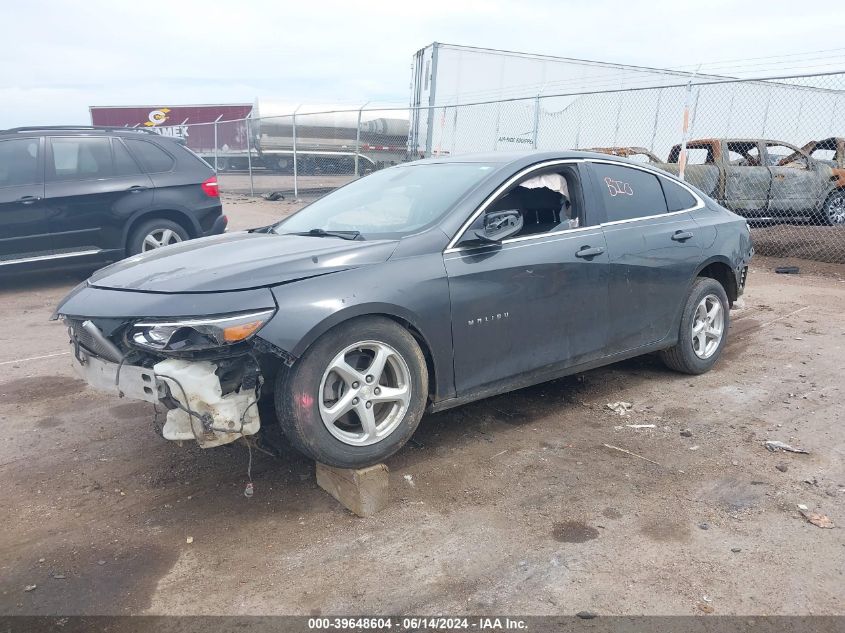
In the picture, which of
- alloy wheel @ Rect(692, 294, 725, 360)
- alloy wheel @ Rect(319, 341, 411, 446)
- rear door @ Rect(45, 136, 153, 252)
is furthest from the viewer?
rear door @ Rect(45, 136, 153, 252)

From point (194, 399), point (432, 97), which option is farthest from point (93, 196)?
point (432, 97)

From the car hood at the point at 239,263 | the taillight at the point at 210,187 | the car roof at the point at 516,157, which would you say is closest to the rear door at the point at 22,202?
the taillight at the point at 210,187

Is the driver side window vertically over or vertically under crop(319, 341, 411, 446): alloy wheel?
over

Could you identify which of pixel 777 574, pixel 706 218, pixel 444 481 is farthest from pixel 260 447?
pixel 706 218

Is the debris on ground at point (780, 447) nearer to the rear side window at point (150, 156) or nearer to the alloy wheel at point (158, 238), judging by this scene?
the alloy wheel at point (158, 238)

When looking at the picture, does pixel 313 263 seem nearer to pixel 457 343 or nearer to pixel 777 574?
pixel 457 343

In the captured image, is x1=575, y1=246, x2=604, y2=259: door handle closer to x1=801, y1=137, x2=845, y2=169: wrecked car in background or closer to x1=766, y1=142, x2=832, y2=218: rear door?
x1=766, y1=142, x2=832, y2=218: rear door

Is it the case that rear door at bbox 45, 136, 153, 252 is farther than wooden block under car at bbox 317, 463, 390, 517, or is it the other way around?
rear door at bbox 45, 136, 153, 252

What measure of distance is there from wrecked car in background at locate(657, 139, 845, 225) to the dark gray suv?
7427mm

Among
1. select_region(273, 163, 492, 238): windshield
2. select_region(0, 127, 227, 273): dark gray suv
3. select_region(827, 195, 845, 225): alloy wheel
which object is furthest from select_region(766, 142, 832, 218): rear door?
select_region(273, 163, 492, 238): windshield

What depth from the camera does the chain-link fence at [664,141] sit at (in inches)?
456

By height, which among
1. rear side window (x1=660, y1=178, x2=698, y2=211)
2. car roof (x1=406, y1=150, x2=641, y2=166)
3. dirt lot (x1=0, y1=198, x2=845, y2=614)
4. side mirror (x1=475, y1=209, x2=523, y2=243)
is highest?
car roof (x1=406, y1=150, x2=641, y2=166)

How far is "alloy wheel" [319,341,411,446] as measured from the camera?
331 centimetres

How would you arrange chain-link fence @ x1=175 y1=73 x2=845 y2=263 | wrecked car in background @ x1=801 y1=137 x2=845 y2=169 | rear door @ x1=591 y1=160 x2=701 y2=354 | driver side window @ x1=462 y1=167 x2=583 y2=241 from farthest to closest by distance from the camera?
wrecked car in background @ x1=801 y1=137 x2=845 y2=169
chain-link fence @ x1=175 y1=73 x2=845 y2=263
rear door @ x1=591 y1=160 x2=701 y2=354
driver side window @ x1=462 y1=167 x2=583 y2=241
